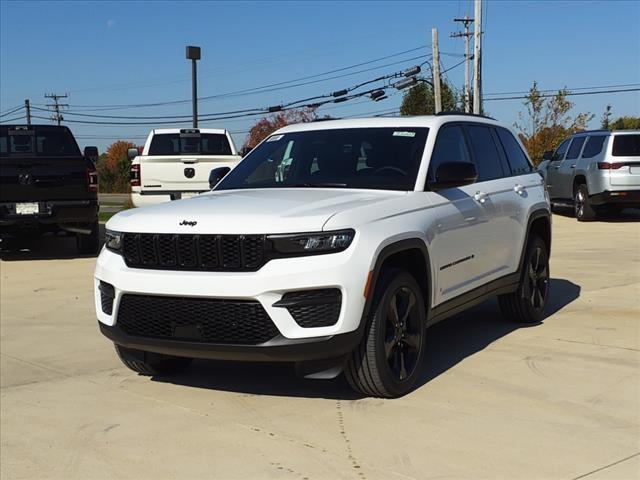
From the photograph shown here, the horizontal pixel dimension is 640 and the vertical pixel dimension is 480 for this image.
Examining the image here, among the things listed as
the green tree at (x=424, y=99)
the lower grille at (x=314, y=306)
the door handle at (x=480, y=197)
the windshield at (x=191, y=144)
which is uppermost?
the green tree at (x=424, y=99)

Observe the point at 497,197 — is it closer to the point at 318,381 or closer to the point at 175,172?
the point at 318,381

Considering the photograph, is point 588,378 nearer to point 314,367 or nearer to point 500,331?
point 500,331

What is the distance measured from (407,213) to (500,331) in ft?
7.60

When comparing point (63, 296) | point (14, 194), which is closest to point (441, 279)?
point (63, 296)

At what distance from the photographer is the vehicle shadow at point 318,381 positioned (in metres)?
5.04

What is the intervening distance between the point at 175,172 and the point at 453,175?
31.1 feet

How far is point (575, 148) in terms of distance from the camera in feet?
59.9

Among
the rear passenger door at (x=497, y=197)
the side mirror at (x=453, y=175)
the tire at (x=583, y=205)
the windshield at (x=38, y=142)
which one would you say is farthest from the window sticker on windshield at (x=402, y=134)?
the tire at (x=583, y=205)

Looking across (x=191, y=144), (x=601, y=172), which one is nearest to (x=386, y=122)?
(x=191, y=144)

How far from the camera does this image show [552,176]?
19547 mm

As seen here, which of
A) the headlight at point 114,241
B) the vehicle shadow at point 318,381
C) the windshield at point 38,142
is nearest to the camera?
the headlight at point 114,241

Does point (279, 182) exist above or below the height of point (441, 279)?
above

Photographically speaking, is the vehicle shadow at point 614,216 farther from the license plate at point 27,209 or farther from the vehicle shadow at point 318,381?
the license plate at point 27,209

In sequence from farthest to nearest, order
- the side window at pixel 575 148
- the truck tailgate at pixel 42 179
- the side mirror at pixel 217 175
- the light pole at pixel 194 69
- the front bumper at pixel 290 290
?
the light pole at pixel 194 69
the side window at pixel 575 148
the truck tailgate at pixel 42 179
the side mirror at pixel 217 175
the front bumper at pixel 290 290
